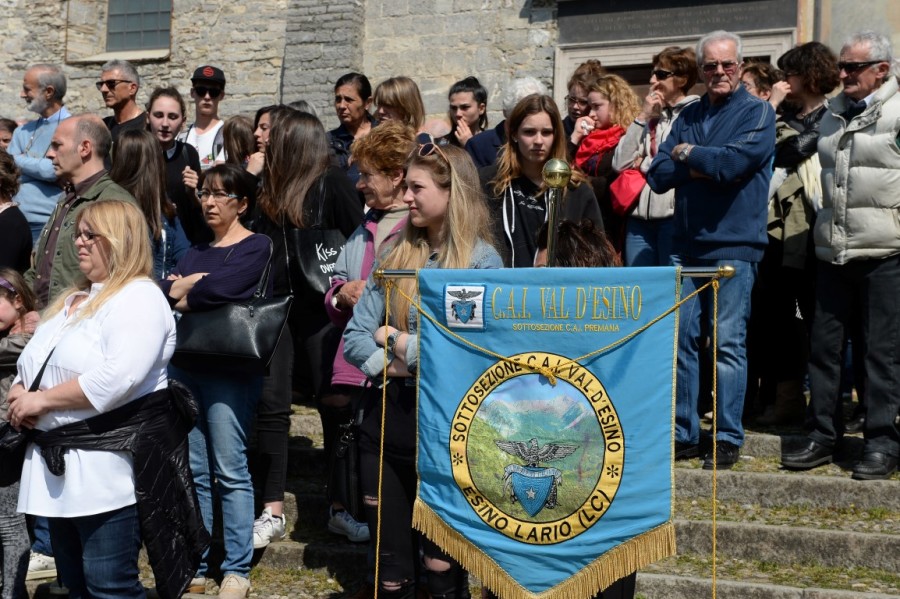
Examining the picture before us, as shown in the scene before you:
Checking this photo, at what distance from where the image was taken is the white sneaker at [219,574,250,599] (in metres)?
5.71

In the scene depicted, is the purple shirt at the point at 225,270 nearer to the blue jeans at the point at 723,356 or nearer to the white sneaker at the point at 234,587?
the white sneaker at the point at 234,587

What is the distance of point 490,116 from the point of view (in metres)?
13.4

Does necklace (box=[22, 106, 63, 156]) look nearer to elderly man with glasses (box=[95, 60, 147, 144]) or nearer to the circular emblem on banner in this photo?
elderly man with glasses (box=[95, 60, 147, 144])

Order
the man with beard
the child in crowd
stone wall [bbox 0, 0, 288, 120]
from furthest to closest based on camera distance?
stone wall [bbox 0, 0, 288, 120], the man with beard, the child in crowd

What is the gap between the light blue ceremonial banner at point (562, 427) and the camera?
3.99 m

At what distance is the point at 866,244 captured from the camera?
6.33 metres

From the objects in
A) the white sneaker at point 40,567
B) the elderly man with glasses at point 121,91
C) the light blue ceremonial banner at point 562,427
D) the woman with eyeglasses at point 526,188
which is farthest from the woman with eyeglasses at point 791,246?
the elderly man with glasses at point 121,91

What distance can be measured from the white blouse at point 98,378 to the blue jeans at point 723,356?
2971 mm

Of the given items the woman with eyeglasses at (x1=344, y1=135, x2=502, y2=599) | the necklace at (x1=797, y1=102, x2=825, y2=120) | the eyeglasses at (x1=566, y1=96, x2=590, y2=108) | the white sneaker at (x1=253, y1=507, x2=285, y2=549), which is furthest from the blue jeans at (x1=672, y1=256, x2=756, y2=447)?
the white sneaker at (x1=253, y1=507, x2=285, y2=549)

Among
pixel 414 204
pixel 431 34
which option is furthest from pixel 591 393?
pixel 431 34

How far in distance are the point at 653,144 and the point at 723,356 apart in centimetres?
143

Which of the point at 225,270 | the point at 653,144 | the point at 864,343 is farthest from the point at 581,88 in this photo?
the point at 225,270

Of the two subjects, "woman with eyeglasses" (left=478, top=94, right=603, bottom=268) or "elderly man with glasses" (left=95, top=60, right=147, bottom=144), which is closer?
"woman with eyeglasses" (left=478, top=94, right=603, bottom=268)

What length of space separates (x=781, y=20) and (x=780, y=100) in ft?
16.8
